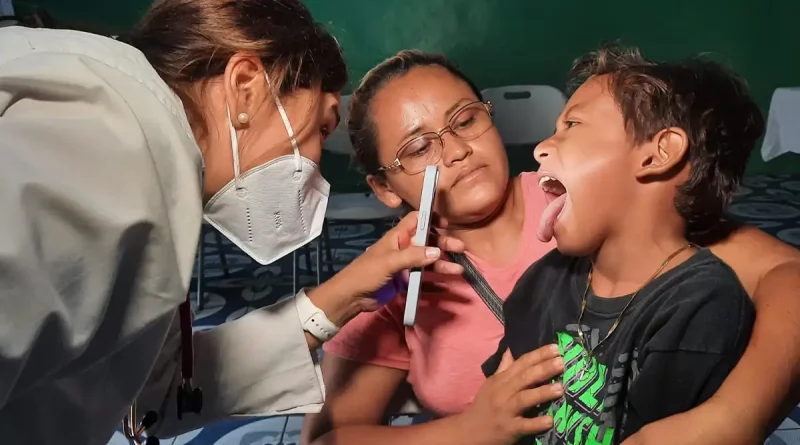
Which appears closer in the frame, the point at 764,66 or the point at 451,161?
the point at 451,161

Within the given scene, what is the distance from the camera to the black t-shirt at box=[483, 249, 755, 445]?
70cm

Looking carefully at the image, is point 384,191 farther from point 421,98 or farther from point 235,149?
point 235,149

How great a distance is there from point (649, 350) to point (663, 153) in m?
0.23

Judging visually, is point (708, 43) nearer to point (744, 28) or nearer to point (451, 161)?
point (744, 28)

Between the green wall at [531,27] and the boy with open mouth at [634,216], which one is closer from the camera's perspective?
the boy with open mouth at [634,216]

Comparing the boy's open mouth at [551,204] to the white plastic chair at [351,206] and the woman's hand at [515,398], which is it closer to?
the woman's hand at [515,398]

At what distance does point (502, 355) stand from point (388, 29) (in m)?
3.26

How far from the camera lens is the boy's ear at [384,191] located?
1130 mm

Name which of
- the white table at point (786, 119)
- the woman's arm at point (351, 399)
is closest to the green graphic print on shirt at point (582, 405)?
the woman's arm at point (351, 399)

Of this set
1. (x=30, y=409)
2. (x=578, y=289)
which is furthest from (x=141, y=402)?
(x=578, y=289)

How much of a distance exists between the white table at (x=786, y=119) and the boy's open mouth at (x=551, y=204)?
3.13 m

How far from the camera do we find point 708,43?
4.23 m

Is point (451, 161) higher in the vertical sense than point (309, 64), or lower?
lower

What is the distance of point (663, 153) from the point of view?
2.62 feet
